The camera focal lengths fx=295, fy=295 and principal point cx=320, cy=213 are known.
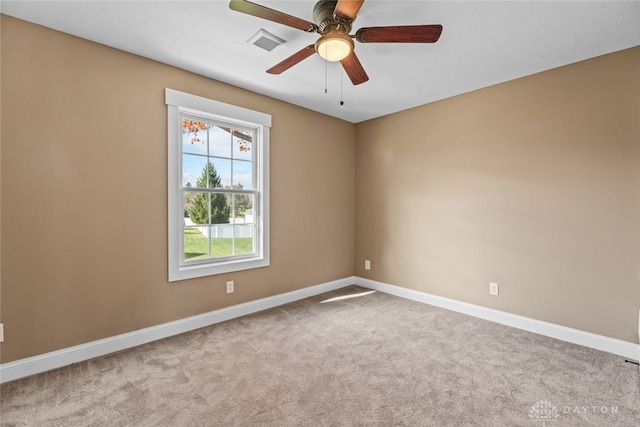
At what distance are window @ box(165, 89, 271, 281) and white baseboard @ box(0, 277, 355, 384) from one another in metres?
0.44

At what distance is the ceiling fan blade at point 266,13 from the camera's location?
1.52 metres

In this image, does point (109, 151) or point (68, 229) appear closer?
point (68, 229)

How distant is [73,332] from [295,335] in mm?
1775

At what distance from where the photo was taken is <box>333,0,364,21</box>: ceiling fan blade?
1532mm

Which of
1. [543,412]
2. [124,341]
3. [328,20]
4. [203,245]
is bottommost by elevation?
[543,412]

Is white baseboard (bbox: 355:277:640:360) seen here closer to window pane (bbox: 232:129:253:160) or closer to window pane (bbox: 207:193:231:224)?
window pane (bbox: 207:193:231:224)

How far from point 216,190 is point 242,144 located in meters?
0.64

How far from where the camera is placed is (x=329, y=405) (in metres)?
1.83

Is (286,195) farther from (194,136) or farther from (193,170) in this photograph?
(194,136)

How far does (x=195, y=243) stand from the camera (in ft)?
9.98

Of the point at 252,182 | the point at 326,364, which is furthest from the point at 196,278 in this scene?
the point at 326,364

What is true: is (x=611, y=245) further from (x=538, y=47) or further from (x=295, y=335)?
(x=295, y=335)

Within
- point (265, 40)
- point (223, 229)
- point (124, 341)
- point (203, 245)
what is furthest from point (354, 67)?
point (124, 341)

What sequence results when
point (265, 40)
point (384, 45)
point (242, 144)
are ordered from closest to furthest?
point (265, 40)
point (384, 45)
point (242, 144)
